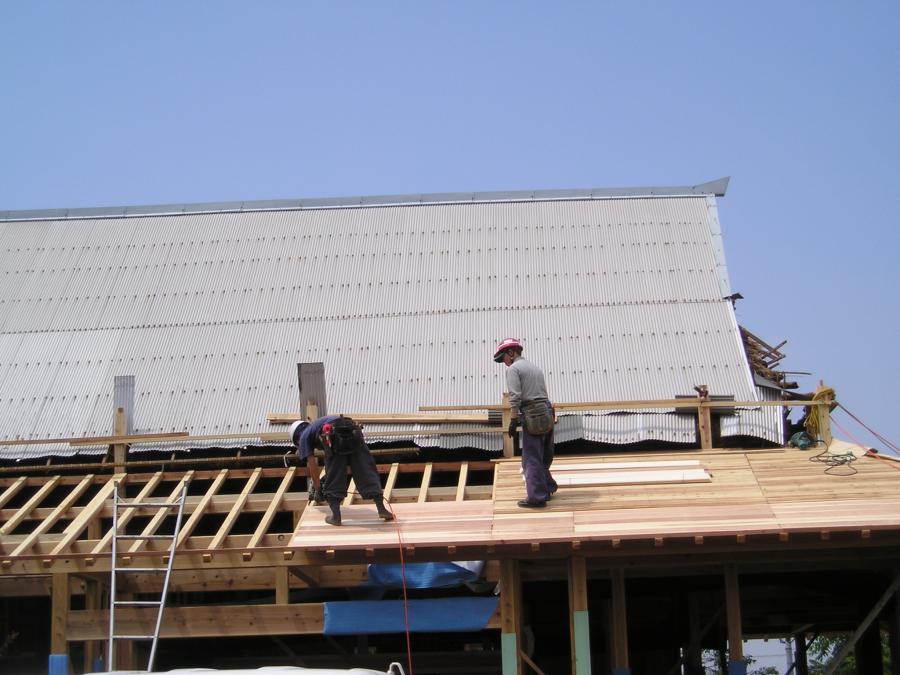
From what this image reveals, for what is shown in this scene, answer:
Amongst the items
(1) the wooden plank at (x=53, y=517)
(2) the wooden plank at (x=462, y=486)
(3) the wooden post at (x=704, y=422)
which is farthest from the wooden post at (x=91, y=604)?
(3) the wooden post at (x=704, y=422)

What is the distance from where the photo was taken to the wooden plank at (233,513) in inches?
444

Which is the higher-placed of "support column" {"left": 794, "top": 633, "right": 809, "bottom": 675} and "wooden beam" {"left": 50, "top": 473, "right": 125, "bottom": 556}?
"wooden beam" {"left": 50, "top": 473, "right": 125, "bottom": 556}

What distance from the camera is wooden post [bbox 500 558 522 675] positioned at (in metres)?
10.6

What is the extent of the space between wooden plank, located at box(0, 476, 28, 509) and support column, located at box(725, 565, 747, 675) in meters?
8.06

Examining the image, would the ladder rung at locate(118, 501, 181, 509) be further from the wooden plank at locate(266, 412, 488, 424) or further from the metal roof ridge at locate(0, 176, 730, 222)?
the metal roof ridge at locate(0, 176, 730, 222)

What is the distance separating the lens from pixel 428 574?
11.6 metres

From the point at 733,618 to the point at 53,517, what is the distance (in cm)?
714

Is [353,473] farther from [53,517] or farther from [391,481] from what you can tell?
[53,517]

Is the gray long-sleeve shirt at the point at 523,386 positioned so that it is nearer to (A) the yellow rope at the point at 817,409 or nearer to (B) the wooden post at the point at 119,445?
(A) the yellow rope at the point at 817,409

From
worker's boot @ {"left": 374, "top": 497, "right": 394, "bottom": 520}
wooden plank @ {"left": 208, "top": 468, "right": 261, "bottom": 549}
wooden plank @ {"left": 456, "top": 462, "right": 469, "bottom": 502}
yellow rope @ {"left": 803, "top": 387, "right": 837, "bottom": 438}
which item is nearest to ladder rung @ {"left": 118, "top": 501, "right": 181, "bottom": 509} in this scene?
wooden plank @ {"left": 208, "top": 468, "right": 261, "bottom": 549}

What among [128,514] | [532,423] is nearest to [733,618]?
[532,423]

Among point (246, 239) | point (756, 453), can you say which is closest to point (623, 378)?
point (756, 453)

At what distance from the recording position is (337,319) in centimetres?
1672

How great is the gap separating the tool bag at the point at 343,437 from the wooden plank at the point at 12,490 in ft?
14.5
